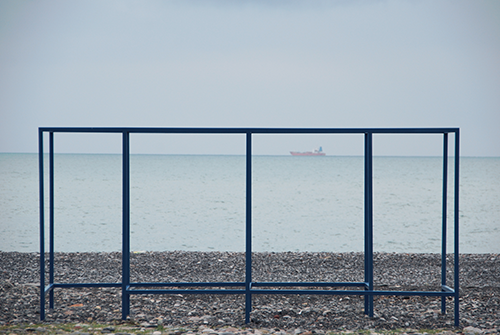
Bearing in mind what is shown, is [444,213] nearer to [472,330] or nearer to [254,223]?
[472,330]

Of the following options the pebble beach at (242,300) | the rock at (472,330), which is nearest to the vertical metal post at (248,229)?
the pebble beach at (242,300)

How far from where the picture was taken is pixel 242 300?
19.6 ft

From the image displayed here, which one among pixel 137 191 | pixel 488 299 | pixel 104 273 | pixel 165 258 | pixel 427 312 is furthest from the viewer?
pixel 137 191

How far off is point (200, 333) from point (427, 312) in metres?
2.88

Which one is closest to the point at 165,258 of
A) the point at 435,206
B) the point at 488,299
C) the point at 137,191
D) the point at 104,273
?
the point at 104,273

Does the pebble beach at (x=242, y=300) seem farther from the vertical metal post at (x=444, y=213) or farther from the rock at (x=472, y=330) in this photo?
the vertical metal post at (x=444, y=213)

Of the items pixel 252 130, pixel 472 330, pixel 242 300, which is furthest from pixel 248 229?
pixel 472 330

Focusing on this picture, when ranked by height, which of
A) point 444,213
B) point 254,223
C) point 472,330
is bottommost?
point 254,223

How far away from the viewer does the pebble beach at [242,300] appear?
4.94 m

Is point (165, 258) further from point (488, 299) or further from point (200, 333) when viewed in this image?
point (488, 299)

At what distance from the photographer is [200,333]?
4523 mm

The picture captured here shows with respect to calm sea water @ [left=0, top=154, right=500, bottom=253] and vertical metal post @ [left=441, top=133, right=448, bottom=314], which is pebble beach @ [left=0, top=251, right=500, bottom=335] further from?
calm sea water @ [left=0, top=154, right=500, bottom=253]

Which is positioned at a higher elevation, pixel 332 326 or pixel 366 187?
pixel 366 187

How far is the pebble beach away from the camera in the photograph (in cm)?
494
